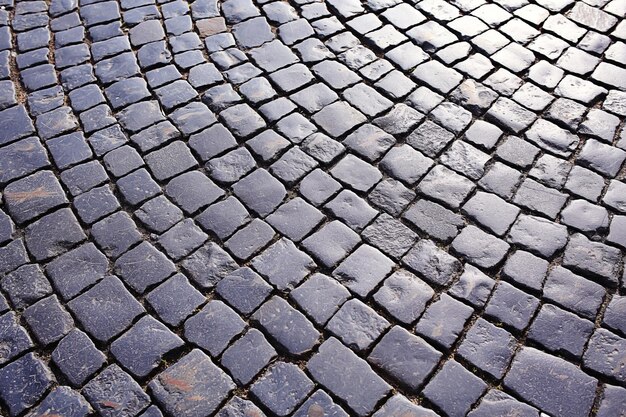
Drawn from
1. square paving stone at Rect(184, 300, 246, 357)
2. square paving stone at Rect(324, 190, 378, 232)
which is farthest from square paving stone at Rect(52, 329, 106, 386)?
square paving stone at Rect(324, 190, 378, 232)

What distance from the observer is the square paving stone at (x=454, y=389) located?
2.70 meters

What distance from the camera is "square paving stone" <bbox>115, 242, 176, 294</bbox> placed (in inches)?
124

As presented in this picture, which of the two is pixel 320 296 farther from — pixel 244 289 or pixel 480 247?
pixel 480 247

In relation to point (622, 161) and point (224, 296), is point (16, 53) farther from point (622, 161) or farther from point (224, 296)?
point (622, 161)

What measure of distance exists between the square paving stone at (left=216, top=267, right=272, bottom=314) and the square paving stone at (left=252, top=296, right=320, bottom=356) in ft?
0.16

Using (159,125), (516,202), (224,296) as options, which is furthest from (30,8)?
(516,202)

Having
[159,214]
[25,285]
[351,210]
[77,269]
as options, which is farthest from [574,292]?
[25,285]

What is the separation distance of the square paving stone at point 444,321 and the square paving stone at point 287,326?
1.75 feet

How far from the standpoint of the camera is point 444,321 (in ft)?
9.75

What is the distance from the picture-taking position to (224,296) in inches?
121

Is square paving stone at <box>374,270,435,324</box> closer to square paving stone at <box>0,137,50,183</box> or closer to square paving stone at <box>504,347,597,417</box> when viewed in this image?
square paving stone at <box>504,347,597,417</box>

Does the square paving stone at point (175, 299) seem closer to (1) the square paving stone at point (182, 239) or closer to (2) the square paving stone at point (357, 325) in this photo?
(1) the square paving stone at point (182, 239)

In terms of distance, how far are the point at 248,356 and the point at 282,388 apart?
23 centimetres

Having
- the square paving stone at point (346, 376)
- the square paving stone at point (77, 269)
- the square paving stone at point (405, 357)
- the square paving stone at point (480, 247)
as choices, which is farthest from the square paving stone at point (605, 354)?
the square paving stone at point (77, 269)
